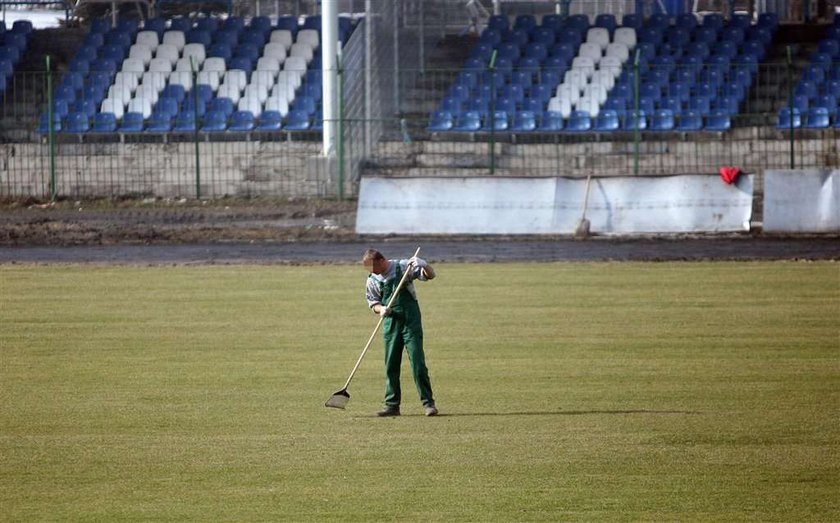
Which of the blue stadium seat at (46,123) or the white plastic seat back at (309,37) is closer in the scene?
the blue stadium seat at (46,123)

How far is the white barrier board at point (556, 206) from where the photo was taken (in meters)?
27.9

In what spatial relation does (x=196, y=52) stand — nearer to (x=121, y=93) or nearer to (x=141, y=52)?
(x=141, y=52)

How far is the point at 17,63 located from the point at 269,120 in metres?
9.60

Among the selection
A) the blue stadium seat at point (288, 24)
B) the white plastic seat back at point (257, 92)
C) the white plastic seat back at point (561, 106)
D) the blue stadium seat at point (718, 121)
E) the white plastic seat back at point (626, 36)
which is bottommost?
the blue stadium seat at point (718, 121)

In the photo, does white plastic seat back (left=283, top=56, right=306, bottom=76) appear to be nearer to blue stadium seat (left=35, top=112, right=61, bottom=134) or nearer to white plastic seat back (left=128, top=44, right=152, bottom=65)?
white plastic seat back (left=128, top=44, right=152, bottom=65)

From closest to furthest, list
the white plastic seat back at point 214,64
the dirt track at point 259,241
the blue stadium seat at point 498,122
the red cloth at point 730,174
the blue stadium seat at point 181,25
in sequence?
the dirt track at point 259,241
the red cloth at point 730,174
the blue stadium seat at point 498,122
the white plastic seat back at point 214,64
the blue stadium seat at point 181,25

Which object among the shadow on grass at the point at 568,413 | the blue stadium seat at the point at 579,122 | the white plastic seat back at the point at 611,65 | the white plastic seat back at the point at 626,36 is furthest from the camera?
the white plastic seat back at the point at 626,36

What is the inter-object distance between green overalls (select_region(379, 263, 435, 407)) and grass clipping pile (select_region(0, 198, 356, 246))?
16399 millimetres

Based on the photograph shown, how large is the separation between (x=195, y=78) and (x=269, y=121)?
2657 millimetres

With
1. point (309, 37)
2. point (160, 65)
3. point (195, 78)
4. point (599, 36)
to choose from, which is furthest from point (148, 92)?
point (599, 36)

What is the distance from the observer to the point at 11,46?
40344 millimetres

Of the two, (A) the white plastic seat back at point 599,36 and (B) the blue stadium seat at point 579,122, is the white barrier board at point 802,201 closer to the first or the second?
(B) the blue stadium seat at point 579,122

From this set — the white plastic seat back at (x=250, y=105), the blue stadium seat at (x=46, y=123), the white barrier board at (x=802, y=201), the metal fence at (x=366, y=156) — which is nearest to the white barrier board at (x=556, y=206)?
the white barrier board at (x=802, y=201)

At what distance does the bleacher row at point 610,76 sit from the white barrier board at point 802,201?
602 centimetres
